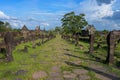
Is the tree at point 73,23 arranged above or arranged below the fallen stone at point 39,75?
above

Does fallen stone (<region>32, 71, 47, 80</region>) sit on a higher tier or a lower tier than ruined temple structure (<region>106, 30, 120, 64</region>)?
lower

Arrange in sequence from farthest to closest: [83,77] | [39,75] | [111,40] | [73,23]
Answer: [73,23], [111,40], [39,75], [83,77]

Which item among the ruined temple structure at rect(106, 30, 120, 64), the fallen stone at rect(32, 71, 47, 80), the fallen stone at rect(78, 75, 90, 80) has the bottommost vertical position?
the fallen stone at rect(32, 71, 47, 80)

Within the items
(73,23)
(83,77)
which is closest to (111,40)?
(83,77)

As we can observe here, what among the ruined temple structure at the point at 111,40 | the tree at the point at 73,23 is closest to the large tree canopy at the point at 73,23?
the tree at the point at 73,23

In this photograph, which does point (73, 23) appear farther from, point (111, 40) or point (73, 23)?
point (111, 40)


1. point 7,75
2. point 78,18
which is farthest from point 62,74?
point 78,18

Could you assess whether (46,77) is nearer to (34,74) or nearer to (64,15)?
(34,74)

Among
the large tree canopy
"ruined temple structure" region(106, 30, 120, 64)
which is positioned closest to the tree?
the large tree canopy

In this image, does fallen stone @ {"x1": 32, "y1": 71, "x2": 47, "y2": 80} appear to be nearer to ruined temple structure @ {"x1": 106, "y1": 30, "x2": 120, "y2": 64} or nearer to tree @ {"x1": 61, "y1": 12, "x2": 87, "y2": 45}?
ruined temple structure @ {"x1": 106, "y1": 30, "x2": 120, "y2": 64}

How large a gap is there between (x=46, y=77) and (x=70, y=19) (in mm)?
59610

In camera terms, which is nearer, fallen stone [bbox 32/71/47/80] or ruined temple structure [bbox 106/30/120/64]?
fallen stone [bbox 32/71/47/80]

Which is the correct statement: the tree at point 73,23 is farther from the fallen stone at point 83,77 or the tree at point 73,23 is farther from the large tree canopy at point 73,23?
the fallen stone at point 83,77

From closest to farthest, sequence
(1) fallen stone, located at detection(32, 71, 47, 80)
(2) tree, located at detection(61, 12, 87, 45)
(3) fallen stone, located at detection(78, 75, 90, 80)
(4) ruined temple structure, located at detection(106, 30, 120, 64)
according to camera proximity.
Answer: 1. (3) fallen stone, located at detection(78, 75, 90, 80)
2. (1) fallen stone, located at detection(32, 71, 47, 80)
3. (4) ruined temple structure, located at detection(106, 30, 120, 64)
4. (2) tree, located at detection(61, 12, 87, 45)
